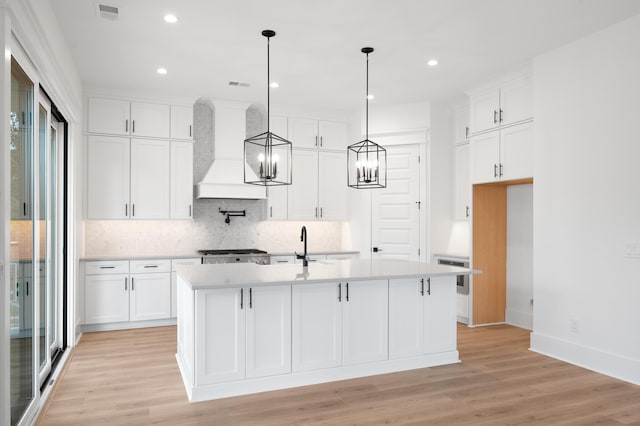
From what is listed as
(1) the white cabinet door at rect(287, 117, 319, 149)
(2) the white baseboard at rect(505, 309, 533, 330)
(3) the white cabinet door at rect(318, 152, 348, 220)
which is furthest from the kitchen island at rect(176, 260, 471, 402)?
(1) the white cabinet door at rect(287, 117, 319, 149)

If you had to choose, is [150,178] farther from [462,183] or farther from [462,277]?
[462,277]

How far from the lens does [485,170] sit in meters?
5.60

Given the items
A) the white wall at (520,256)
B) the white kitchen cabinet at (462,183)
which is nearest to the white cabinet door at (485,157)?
the white kitchen cabinet at (462,183)

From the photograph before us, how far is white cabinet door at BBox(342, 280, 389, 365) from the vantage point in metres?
3.87

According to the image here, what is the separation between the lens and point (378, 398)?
345 centimetres

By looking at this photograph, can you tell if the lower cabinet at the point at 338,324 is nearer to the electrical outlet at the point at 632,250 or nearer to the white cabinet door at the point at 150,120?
the electrical outlet at the point at 632,250

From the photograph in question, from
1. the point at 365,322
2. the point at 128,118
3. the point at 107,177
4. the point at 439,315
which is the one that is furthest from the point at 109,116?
the point at 439,315

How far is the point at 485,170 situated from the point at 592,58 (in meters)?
1.74

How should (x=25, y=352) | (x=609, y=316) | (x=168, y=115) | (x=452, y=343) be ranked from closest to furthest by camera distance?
(x=25, y=352) < (x=609, y=316) < (x=452, y=343) < (x=168, y=115)

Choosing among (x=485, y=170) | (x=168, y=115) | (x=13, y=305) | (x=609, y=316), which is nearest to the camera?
(x=13, y=305)

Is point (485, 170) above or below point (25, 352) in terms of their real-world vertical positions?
above

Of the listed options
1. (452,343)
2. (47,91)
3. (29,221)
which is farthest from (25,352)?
(452,343)

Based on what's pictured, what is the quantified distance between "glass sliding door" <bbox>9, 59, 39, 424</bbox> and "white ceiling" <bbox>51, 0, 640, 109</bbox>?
1.12 meters

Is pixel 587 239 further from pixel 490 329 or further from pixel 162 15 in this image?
pixel 162 15
